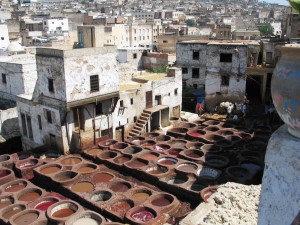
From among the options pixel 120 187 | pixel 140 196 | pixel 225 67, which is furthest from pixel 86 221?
pixel 225 67

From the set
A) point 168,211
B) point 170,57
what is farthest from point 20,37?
point 168,211

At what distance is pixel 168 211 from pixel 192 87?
847 inches

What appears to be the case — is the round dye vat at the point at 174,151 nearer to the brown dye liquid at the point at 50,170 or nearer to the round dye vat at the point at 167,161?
the round dye vat at the point at 167,161

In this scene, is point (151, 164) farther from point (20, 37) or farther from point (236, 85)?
point (20, 37)

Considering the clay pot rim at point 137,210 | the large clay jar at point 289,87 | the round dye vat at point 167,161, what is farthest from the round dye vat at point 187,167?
the large clay jar at point 289,87

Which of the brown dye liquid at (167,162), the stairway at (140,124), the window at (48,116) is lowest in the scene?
the brown dye liquid at (167,162)

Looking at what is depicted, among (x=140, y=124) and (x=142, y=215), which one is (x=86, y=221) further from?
(x=140, y=124)

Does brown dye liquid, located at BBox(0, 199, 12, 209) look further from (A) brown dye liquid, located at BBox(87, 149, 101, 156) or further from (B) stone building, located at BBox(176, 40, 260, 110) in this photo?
(B) stone building, located at BBox(176, 40, 260, 110)

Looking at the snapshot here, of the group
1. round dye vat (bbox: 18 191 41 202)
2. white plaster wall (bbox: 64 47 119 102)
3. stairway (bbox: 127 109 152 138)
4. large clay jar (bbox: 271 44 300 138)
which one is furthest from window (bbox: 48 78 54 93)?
large clay jar (bbox: 271 44 300 138)

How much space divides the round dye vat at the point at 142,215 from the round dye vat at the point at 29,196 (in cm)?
561

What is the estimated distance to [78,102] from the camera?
20.7 meters

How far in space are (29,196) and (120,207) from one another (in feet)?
16.7

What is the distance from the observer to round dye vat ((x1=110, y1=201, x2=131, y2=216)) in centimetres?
1530

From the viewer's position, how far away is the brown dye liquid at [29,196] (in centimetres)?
1697
